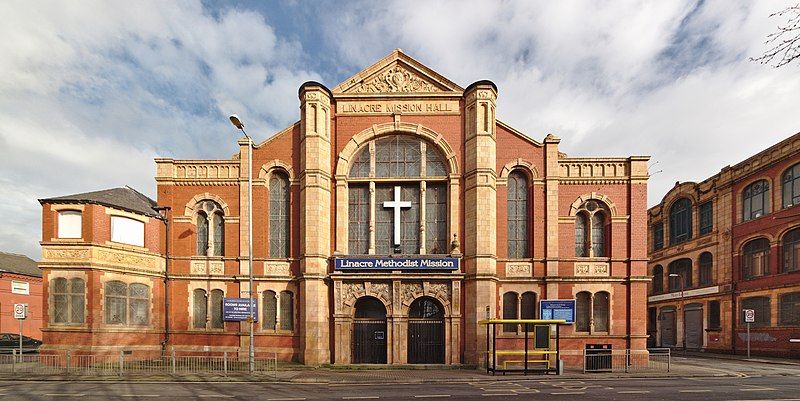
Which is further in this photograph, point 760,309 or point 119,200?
point 760,309

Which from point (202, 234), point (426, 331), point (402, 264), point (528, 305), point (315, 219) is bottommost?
point (426, 331)

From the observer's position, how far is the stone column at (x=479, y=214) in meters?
23.0

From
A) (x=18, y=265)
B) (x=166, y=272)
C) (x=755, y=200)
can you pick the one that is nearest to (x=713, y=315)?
(x=755, y=200)

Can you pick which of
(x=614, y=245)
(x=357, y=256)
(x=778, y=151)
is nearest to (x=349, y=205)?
(x=357, y=256)

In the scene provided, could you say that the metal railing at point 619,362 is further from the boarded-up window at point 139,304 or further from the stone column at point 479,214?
the boarded-up window at point 139,304

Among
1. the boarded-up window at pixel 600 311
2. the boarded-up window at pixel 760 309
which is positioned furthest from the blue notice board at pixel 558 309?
the boarded-up window at pixel 760 309

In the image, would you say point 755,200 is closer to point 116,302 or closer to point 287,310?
point 287,310

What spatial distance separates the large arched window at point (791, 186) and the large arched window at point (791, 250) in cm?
201

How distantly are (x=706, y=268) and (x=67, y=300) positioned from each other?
4768cm

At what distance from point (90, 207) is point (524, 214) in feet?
78.1

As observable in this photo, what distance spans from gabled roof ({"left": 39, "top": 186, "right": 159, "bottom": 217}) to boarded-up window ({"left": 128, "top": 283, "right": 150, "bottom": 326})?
13.7ft

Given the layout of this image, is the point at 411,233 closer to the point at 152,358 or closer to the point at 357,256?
the point at 357,256

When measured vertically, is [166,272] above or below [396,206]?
below

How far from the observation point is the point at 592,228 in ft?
82.7
